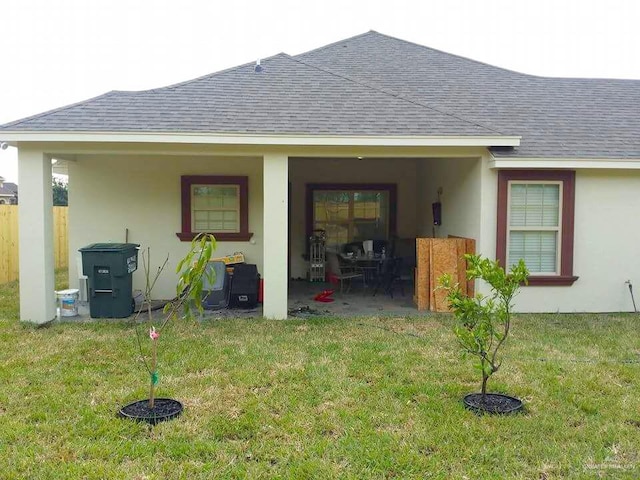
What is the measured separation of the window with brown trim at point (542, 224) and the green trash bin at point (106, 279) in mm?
5983

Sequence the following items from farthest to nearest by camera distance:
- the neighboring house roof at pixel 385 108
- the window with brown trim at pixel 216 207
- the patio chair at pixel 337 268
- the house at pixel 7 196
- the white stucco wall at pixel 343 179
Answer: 1. the house at pixel 7 196
2. the white stucco wall at pixel 343 179
3. the patio chair at pixel 337 268
4. the window with brown trim at pixel 216 207
5. the neighboring house roof at pixel 385 108

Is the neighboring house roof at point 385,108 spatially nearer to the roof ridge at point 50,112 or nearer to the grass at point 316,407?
the roof ridge at point 50,112

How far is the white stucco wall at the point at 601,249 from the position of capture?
8.43m

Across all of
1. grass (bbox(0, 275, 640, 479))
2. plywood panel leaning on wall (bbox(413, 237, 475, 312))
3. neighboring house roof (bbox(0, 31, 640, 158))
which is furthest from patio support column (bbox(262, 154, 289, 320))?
plywood panel leaning on wall (bbox(413, 237, 475, 312))

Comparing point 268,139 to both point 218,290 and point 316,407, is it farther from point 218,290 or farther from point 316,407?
point 316,407

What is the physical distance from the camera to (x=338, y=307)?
8.89m

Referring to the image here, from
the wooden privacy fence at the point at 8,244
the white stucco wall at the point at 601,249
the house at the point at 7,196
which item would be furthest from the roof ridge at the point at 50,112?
the house at the point at 7,196

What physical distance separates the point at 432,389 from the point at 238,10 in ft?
48.6

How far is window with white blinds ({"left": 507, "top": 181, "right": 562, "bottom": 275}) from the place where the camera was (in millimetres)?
8289

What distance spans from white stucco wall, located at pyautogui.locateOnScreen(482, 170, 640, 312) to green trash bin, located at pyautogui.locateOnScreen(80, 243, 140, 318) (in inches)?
246

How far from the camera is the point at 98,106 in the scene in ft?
25.9

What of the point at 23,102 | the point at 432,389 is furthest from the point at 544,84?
the point at 23,102

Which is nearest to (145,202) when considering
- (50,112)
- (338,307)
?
(50,112)

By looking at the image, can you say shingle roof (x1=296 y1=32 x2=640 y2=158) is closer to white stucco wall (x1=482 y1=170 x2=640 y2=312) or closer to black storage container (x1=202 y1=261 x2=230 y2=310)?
white stucco wall (x1=482 y1=170 x2=640 y2=312)
